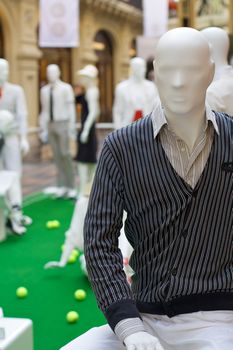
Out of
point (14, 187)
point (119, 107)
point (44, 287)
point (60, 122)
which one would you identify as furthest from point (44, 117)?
point (44, 287)

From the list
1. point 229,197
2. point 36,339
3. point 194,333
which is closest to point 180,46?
point 229,197

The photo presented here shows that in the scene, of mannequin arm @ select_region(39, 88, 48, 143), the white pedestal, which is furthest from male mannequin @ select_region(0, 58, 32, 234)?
the white pedestal

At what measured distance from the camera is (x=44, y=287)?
15.3ft

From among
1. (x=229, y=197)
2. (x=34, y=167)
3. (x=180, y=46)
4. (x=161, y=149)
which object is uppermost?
(x=180, y=46)

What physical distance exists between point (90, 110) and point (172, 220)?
6.42 meters

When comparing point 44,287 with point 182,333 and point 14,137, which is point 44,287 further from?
point 182,333

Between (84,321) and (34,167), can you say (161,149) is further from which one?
(34,167)

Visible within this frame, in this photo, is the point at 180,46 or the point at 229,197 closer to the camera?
the point at 180,46

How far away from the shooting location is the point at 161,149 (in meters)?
1.68

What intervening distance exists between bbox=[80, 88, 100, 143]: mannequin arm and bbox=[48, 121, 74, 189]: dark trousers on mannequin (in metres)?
0.42

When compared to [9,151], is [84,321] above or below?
below

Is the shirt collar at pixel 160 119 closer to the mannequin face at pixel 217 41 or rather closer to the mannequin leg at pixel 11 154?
the mannequin face at pixel 217 41

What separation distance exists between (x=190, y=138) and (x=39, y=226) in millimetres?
5250

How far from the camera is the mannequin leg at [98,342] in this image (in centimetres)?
166
